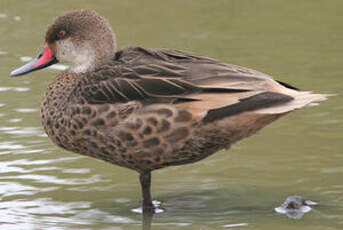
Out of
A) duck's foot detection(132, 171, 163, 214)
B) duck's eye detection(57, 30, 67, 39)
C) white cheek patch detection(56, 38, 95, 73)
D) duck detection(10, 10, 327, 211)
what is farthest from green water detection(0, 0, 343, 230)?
duck's eye detection(57, 30, 67, 39)

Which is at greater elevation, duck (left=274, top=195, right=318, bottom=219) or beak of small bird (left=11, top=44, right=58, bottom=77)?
beak of small bird (left=11, top=44, right=58, bottom=77)

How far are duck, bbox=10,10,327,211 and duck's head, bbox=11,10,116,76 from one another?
132 mm

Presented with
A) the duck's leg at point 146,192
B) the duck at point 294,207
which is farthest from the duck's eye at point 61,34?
the duck at point 294,207

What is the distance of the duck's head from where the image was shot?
25.1 ft

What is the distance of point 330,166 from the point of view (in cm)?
794

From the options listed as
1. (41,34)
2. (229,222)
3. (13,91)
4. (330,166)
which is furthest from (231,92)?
(41,34)

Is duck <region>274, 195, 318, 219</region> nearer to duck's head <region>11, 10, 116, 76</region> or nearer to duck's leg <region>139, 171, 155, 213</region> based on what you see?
duck's leg <region>139, 171, 155, 213</region>

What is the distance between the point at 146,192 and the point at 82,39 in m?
1.34

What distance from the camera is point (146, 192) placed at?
7.40 m

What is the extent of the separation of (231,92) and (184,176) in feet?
4.41

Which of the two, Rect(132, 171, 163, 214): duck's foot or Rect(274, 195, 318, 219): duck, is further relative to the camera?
Rect(132, 171, 163, 214): duck's foot

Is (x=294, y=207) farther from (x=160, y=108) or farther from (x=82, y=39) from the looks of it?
(x=82, y=39)

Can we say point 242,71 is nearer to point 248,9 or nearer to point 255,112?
point 255,112

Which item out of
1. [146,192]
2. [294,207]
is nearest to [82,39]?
[146,192]
